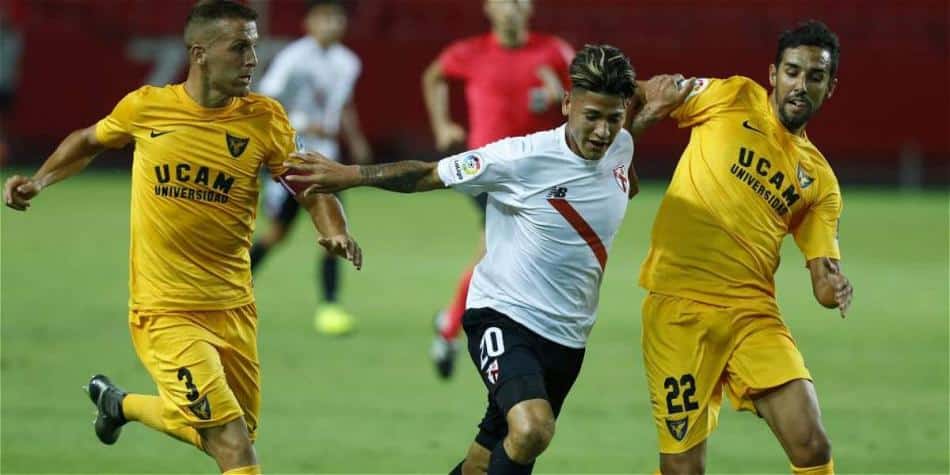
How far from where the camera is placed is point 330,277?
1270 centimetres

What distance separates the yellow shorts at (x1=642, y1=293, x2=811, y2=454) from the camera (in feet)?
22.6

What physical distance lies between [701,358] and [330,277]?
6172 mm

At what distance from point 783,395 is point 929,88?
18175 millimetres

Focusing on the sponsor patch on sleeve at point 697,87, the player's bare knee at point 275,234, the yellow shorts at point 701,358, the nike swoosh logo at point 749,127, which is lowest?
the yellow shorts at point 701,358

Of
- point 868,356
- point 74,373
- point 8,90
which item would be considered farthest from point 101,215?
point 868,356

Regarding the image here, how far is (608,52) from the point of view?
6562 mm

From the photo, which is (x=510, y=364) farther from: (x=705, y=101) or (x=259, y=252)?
(x=259, y=252)

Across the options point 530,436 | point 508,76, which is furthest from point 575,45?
point 530,436

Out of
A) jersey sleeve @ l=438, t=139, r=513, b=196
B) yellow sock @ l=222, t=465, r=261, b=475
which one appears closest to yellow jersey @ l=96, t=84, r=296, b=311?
yellow sock @ l=222, t=465, r=261, b=475

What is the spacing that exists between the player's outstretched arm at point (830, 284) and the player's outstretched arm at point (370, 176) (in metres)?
1.61

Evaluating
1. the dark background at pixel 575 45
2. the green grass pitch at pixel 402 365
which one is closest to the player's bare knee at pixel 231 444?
the green grass pitch at pixel 402 365

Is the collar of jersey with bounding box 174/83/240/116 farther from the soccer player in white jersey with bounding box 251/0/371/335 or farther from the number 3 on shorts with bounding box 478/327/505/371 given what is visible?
the soccer player in white jersey with bounding box 251/0/371/335

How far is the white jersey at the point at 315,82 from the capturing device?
1336cm

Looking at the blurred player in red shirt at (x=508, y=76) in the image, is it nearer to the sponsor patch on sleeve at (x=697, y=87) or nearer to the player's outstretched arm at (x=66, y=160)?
the sponsor patch on sleeve at (x=697, y=87)
